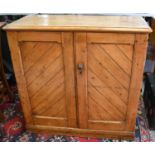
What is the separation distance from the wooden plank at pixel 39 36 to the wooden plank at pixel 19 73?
2.4 inches

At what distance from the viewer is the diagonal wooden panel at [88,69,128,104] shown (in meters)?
1.41

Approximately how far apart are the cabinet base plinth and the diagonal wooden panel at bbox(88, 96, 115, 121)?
6.3 inches

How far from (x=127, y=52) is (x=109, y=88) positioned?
1.07 ft

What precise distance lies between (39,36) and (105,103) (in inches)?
30.0

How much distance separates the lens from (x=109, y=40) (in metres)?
1.25

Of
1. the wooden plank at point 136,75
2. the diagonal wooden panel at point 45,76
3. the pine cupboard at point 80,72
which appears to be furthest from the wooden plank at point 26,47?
the wooden plank at point 136,75

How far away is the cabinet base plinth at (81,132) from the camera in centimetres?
167

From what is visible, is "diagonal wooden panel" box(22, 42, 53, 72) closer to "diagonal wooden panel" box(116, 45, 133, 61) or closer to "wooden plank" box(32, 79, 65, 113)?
"wooden plank" box(32, 79, 65, 113)

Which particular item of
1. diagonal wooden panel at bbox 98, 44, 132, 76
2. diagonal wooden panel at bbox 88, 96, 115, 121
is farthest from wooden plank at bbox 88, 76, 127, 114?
diagonal wooden panel at bbox 98, 44, 132, 76

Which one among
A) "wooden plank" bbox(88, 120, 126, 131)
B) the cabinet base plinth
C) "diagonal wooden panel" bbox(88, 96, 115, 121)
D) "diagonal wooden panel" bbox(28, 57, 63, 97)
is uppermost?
"diagonal wooden panel" bbox(28, 57, 63, 97)

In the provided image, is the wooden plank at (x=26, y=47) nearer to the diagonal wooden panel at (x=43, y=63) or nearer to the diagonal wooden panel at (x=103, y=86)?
the diagonal wooden panel at (x=43, y=63)
